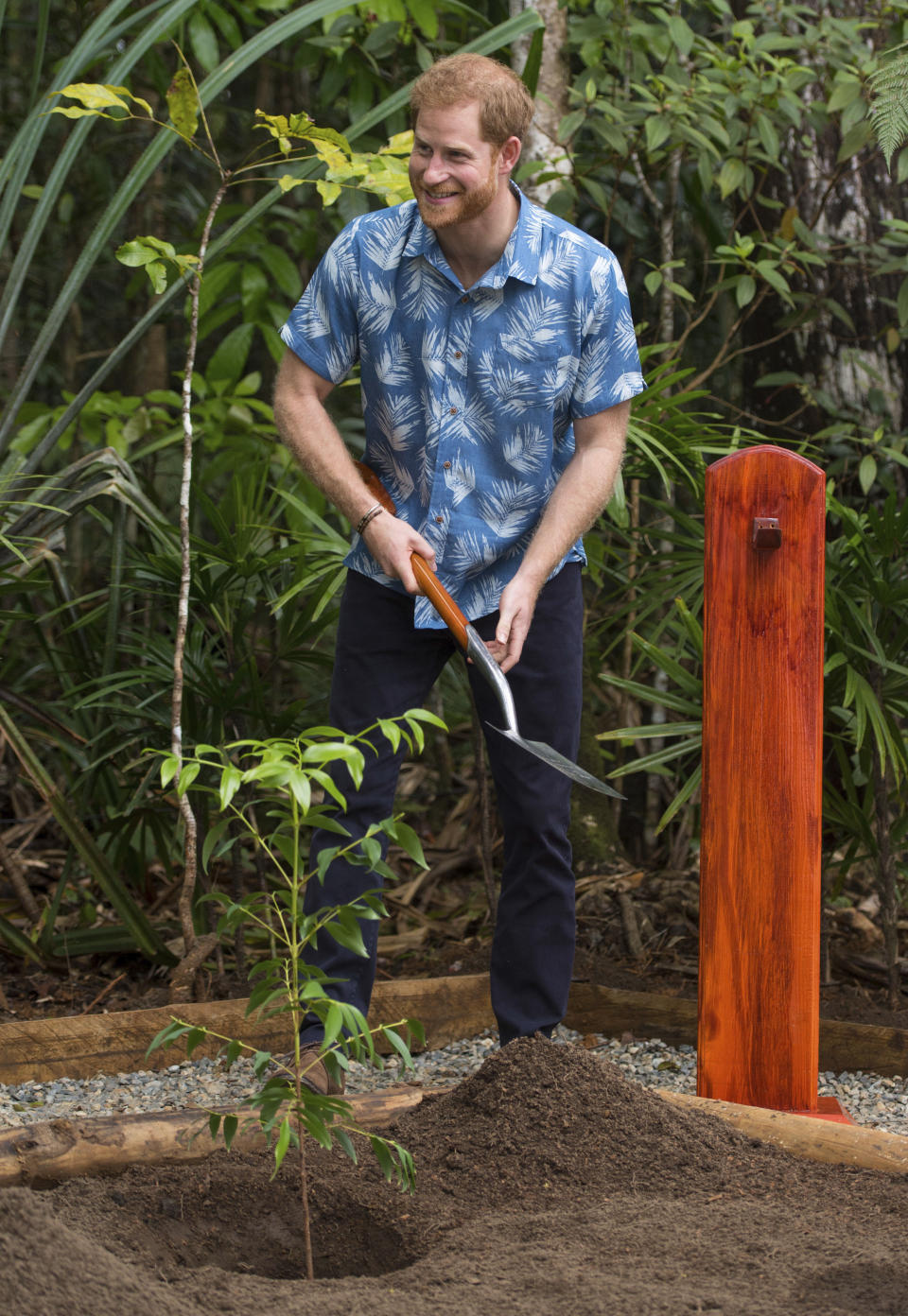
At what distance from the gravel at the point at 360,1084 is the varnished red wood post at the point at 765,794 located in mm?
283

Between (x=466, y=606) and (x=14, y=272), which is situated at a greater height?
(x=14, y=272)

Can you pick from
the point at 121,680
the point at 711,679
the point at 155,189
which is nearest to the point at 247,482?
the point at 121,680

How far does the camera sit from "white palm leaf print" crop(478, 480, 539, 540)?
230 cm

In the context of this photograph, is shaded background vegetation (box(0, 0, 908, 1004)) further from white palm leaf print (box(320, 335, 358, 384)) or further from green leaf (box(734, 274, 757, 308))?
white palm leaf print (box(320, 335, 358, 384))

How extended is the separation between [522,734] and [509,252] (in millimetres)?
836

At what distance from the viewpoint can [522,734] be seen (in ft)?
7.77

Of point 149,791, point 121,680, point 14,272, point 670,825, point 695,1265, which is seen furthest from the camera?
point 670,825

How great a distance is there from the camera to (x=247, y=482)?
10.3 feet

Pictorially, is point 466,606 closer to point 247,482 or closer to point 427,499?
point 427,499

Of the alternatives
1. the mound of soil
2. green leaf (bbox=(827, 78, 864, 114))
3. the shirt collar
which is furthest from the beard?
green leaf (bbox=(827, 78, 864, 114))

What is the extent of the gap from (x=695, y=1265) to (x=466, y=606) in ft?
3.84

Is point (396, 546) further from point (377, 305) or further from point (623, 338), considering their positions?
point (623, 338)

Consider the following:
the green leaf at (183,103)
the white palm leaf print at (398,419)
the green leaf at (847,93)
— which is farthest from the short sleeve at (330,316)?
the green leaf at (847,93)

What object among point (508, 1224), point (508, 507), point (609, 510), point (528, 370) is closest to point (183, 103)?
point (528, 370)
